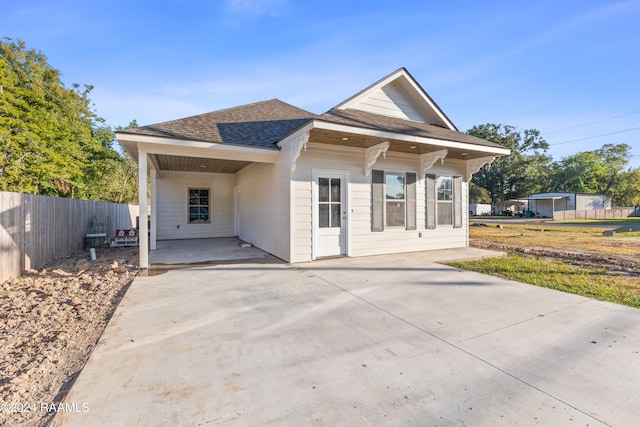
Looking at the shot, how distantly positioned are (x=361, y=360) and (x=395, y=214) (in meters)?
5.67

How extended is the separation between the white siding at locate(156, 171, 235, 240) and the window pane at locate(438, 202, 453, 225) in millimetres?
8111

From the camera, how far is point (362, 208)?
717 cm

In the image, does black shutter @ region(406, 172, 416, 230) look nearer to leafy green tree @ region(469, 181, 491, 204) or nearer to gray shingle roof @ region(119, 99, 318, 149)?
gray shingle roof @ region(119, 99, 318, 149)

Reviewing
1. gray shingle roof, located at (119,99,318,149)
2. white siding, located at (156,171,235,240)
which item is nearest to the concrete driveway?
gray shingle roof, located at (119,99,318,149)

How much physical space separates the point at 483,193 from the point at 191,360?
168 ft

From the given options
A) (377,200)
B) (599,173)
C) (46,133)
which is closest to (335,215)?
(377,200)

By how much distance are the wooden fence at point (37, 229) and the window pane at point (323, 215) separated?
18.9 feet

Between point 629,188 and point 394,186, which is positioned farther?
point 629,188

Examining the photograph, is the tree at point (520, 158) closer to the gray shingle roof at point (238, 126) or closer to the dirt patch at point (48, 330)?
the gray shingle roof at point (238, 126)

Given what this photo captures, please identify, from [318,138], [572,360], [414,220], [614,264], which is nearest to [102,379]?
[572,360]

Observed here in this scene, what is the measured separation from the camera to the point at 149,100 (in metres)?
11.8

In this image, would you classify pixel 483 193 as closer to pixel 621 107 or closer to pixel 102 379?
pixel 621 107

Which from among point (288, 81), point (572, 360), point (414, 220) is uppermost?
point (288, 81)

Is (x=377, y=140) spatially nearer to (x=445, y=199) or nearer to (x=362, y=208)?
(x=362, y=208)
